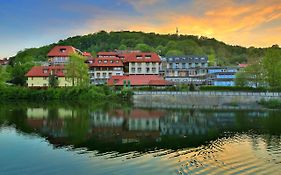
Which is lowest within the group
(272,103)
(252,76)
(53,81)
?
(272,103)

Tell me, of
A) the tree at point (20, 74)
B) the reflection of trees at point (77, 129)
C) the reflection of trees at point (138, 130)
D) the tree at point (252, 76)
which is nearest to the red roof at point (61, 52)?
the tree at point (20, 74)

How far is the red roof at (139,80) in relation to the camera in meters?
76.4

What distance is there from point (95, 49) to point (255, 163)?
439 ft

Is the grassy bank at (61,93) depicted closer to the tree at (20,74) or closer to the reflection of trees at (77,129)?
the tree at (20,74)

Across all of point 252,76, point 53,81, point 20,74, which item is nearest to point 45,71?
point 53,81

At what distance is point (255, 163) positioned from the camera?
2072 centimetres

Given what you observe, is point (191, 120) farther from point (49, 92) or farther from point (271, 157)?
point (49, 92)

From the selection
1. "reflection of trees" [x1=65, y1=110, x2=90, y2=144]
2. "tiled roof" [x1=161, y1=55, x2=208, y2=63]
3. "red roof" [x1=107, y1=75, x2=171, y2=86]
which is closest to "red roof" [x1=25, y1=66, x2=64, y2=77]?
"red roof" [x1=107, y1=75, x2=171, y2=86]

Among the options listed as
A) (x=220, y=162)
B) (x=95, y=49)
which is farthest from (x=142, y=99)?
(x=95, y=49)

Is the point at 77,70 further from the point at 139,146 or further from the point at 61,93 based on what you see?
the point at 139,146

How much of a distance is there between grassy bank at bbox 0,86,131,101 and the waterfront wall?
28.2 ft

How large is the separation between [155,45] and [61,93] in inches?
3815

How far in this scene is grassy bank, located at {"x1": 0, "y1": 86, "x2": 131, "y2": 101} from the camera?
7438cm

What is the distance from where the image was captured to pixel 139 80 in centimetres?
8106
